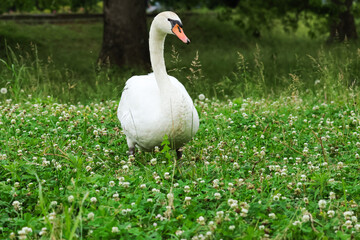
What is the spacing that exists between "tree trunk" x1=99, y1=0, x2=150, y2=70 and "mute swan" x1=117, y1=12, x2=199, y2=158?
8665mm

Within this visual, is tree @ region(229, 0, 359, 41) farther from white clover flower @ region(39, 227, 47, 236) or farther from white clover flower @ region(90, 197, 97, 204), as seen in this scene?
white clover flower @ region(39, 227, 47, 236)

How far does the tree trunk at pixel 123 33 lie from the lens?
14.4 m

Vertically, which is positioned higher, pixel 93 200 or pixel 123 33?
pixel 93 200

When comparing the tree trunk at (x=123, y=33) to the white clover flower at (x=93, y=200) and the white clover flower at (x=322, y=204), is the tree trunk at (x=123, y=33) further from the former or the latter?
the white clover flower at (x=322, y=204)

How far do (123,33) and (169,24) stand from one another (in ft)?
30.4

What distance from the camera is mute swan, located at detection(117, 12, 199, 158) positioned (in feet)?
17.1

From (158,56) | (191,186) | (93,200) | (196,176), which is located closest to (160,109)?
(158,56)

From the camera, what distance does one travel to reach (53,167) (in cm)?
508

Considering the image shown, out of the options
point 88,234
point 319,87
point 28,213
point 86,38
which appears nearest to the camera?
point 88,234

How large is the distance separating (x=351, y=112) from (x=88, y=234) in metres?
5.21

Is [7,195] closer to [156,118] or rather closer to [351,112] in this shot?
[156,118]

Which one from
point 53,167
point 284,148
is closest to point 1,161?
point 53,167

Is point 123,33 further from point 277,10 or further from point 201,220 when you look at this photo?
point 201,220

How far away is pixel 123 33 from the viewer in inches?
567
